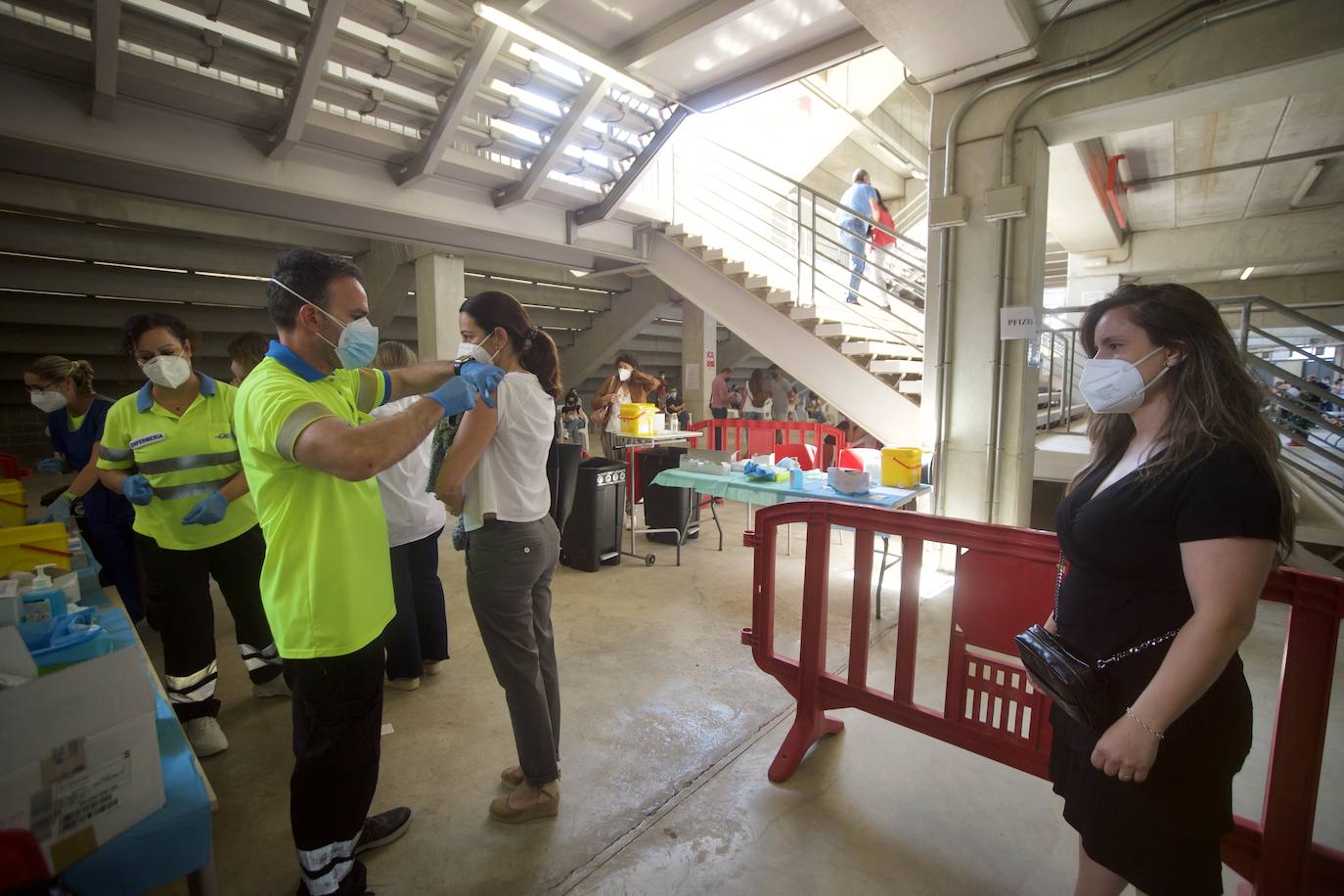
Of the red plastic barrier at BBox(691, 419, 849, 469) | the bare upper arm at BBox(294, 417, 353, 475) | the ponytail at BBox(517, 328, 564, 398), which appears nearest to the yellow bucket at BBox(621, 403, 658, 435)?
the red plastic barrier at BBox(691, 419, 849, 469)

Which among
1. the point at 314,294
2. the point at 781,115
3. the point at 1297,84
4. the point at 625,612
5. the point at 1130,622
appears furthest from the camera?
the point at 781,115

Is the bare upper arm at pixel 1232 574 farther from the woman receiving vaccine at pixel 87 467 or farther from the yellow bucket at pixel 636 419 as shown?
the yellow bucket at pixel 636 419

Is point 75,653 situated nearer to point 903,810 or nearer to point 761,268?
point 903,810

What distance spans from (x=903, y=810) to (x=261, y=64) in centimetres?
583

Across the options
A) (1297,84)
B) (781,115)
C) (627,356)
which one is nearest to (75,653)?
(627,356)

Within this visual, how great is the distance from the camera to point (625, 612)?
4.18 metres

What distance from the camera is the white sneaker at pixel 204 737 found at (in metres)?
2.59

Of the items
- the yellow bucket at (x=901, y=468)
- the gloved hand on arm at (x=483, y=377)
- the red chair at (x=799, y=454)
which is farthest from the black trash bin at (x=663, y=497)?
the gloved hand on arm at (x=483, y=377)

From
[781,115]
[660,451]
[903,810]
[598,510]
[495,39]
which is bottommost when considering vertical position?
[903,810]

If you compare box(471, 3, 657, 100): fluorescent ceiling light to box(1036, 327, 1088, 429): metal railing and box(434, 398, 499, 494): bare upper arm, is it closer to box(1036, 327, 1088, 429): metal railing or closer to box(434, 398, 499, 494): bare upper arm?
box(434, 398, 499, 494): bare upper arm

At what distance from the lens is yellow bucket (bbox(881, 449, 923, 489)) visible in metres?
4.44

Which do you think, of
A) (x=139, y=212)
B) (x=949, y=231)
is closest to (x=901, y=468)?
(x=949, y=231)

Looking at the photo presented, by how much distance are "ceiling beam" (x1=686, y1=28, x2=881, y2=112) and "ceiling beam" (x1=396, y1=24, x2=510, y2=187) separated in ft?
5.75

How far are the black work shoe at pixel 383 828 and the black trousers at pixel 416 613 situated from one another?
0.99m
